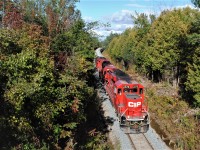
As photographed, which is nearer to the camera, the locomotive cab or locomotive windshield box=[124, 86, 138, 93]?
the locomotive cab

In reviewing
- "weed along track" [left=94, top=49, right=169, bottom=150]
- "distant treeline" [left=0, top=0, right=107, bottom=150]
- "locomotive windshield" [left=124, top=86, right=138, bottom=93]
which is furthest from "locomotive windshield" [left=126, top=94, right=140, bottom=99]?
"distant treeline" [left=0, top=0, right=107, bottom=150]

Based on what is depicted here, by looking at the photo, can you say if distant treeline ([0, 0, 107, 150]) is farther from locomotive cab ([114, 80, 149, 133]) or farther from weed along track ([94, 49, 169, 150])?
locomotive cab ([114, 80, 149, 133])

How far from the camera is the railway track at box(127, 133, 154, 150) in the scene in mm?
20939

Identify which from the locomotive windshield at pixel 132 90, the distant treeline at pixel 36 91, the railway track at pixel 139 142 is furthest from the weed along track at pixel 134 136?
the distant treeline at pixel 36 91

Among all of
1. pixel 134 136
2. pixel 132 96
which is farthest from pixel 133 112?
pixel 134 136

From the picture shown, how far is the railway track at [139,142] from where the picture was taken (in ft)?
68.7

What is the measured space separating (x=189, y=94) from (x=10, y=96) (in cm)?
2472

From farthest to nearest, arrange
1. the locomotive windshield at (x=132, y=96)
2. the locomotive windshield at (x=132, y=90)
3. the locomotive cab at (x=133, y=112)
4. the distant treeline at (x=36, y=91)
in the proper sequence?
the locomotive windshield at (x=132, y=90) → the locomotive windshield at (x=132, y=96) → the locomotive cab at (x=133, y=112) → the distant treeline at (x=36, y=91)

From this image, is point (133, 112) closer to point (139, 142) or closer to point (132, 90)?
point (132, 90)

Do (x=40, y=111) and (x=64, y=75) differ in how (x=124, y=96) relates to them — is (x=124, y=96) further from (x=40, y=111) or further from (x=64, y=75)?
(x=40, y=111)

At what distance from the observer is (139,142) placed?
21.8m

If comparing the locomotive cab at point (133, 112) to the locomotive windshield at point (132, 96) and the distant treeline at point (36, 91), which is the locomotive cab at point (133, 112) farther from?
the distant treeline at point (36, 91)

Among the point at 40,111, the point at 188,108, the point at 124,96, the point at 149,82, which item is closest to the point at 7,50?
the point at 40,111

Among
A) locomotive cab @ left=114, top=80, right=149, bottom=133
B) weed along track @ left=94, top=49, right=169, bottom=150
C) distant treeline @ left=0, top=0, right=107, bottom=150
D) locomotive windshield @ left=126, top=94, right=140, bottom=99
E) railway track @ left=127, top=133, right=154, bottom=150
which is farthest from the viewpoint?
locomotive windshield @ left=126, top=94, right=140, bottom=99
